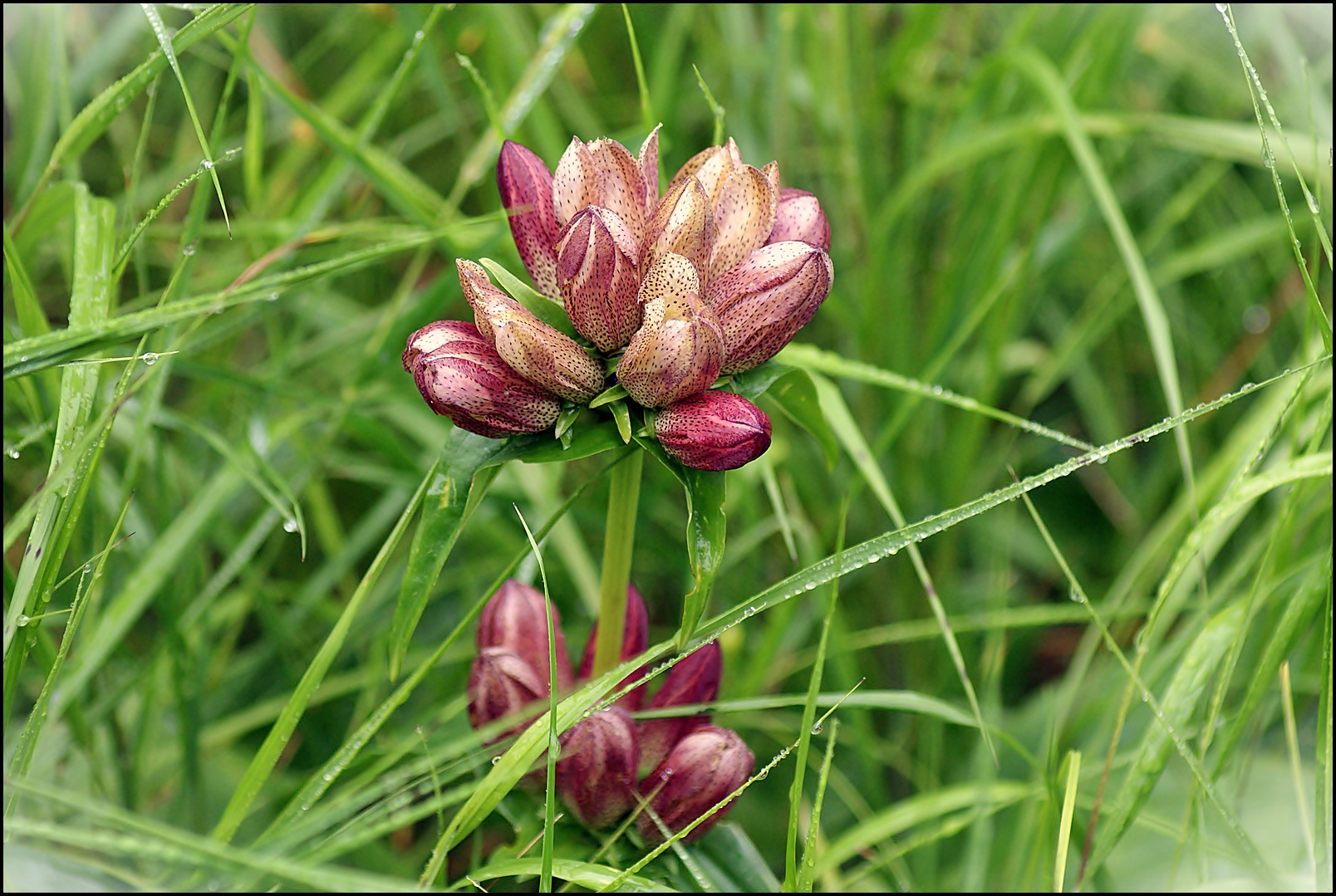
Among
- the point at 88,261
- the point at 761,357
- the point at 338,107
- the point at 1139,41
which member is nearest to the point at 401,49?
the point at 338,107

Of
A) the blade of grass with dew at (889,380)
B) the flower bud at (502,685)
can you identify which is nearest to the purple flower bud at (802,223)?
the blade of grass with dew at (889,380)

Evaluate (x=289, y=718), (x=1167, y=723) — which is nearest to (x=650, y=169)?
(x=289, y=718)

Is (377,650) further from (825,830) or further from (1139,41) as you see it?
(1139,41)

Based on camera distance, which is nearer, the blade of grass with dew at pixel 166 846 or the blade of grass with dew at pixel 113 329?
the blade of grass with dew at pixel 166 846

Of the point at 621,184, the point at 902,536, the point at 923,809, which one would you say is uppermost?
the point at 621,184

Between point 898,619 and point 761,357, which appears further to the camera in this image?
point 898,619

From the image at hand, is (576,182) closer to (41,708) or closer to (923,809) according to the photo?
(41,708)

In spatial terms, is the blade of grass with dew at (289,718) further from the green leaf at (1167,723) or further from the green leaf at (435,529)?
the green leaf at (1167,723)
